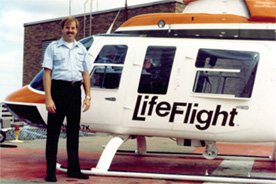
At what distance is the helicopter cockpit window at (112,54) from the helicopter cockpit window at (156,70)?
1.16 feet

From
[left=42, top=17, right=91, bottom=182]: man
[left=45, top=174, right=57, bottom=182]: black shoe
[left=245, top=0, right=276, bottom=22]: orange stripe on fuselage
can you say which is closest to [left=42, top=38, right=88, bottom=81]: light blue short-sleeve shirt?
[left=42, top=17, right=91, bottom=182]: man

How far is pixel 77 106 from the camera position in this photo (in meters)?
5.16

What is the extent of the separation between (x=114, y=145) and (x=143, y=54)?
1342 mm

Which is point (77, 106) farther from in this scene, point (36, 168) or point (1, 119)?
point (1, 119)

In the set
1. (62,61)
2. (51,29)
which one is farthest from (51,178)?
(51,29)

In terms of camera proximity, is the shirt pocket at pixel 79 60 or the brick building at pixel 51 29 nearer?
the shirt pocket at pixel 79 60

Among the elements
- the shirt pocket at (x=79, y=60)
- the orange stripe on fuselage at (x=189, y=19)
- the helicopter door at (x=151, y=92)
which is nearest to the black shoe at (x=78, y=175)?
the helicopter door at (x=151, y=92)

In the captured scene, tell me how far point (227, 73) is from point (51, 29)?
705 inches

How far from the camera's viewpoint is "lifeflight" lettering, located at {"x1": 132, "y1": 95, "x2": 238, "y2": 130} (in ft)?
18.6

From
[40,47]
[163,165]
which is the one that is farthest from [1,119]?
[40,47]

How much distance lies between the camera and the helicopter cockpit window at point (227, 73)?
5.64m

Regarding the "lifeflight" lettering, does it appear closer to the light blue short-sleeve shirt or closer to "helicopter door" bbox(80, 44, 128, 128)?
"helicopter door" bbox(80, 44, 128, 128)

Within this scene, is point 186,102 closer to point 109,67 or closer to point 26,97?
point 109,67

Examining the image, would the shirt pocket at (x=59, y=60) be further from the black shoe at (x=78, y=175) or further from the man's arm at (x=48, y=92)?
the black shoe at (x=78, y=175)
